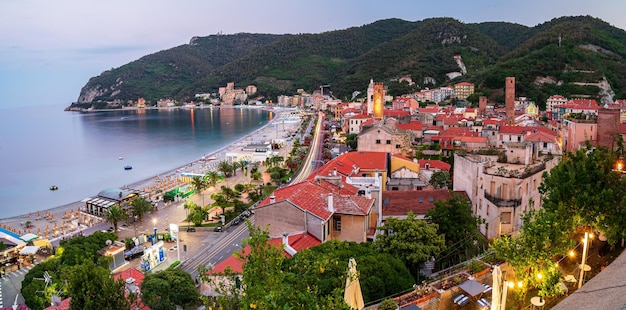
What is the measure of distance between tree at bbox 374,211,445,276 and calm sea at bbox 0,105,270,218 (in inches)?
1579

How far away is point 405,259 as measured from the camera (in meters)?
12.7

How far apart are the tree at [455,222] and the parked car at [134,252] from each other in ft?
50.6

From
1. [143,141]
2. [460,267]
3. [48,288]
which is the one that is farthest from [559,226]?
[143,141]

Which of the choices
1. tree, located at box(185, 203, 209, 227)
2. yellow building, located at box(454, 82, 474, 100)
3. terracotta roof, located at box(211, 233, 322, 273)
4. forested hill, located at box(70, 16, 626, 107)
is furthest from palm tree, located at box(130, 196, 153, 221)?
yellow building, located at box(454, 82, 474, 100)

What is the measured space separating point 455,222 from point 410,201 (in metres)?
5.29

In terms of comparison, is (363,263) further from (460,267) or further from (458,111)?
(458,111)

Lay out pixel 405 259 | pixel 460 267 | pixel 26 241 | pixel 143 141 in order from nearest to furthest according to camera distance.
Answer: pixel 460 267, pixel 405 259, pixel 26 241, pixel 143 141

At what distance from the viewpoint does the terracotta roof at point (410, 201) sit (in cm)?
1955

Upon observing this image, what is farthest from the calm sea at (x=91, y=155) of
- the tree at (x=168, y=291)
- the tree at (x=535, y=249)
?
the tree at (x=535, y=249)

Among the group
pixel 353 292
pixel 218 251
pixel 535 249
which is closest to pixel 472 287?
pixel 535 249

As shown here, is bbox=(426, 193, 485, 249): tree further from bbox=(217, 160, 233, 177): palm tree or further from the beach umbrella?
bbox=(217, 160, 233, 177): palm tree

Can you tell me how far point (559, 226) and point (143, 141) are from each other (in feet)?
287

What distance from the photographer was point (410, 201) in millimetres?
20188

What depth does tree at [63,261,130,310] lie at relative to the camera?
10.2 meters
